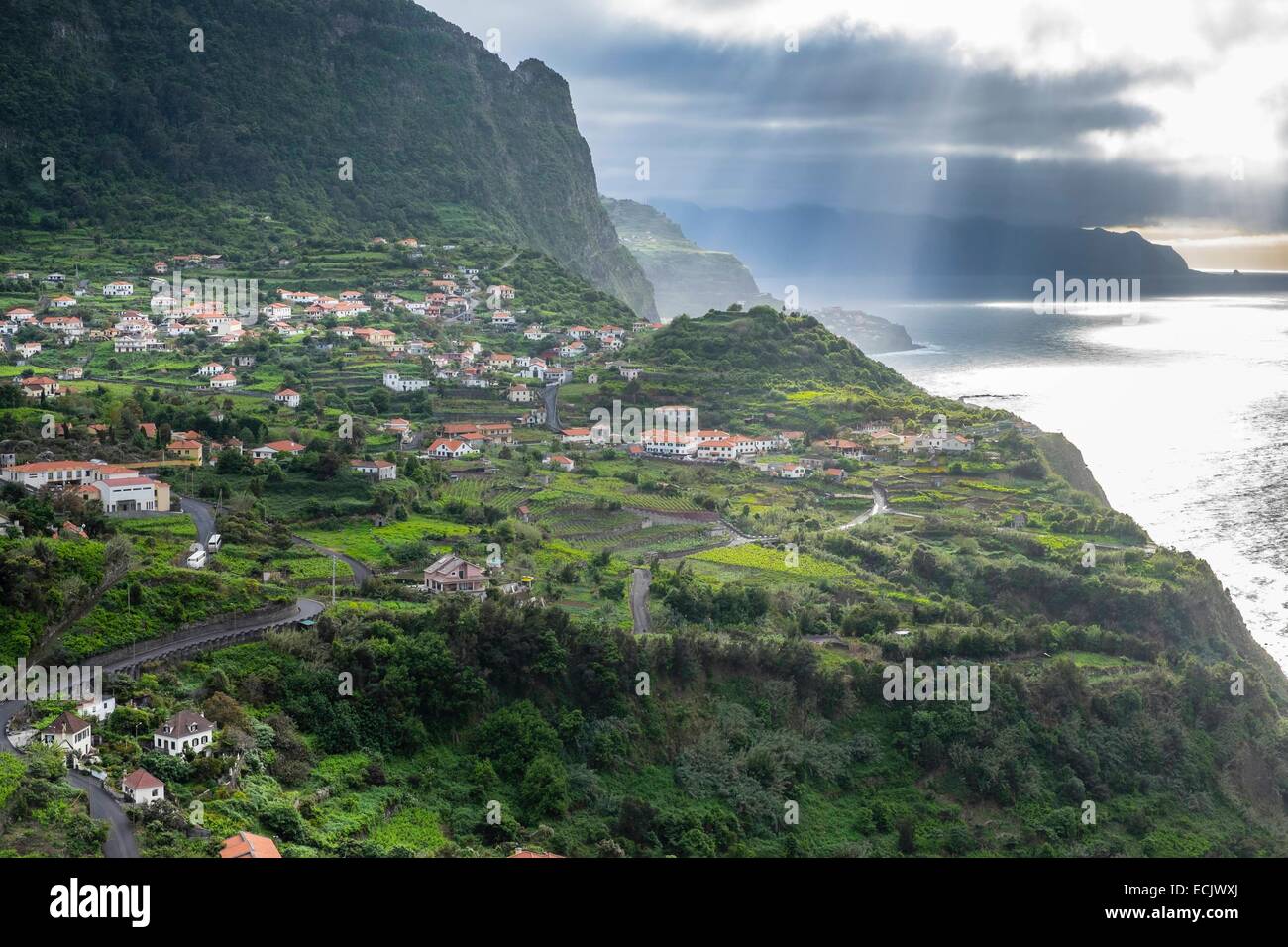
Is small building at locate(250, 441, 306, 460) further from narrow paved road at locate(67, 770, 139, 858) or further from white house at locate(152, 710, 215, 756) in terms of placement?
narrow paved road at locate(67, 770, 139, 858)

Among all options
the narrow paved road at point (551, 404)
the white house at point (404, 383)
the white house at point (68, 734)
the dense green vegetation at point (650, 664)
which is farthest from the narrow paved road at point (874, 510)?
the white house at point (68, 734)

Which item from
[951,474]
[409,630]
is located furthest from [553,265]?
[409,630]

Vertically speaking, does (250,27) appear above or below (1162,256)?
above

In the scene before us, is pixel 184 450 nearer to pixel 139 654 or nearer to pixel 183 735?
pixel 139 654

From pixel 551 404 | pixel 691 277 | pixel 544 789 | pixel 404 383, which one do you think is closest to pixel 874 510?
pixel 551 404
